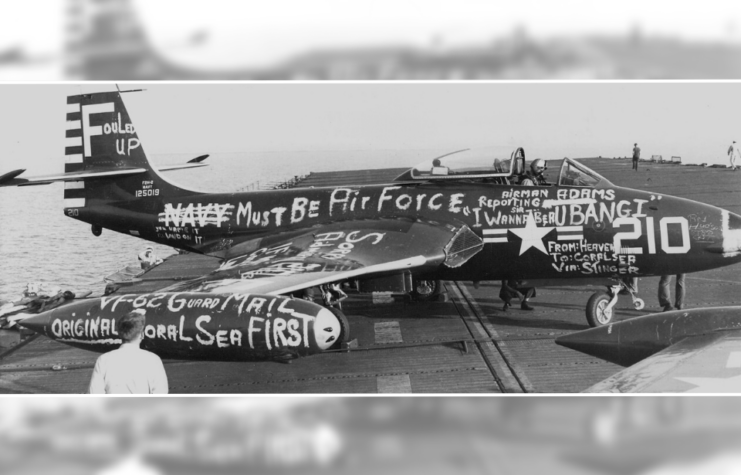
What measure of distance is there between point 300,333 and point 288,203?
4141 mm

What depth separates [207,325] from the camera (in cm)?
747

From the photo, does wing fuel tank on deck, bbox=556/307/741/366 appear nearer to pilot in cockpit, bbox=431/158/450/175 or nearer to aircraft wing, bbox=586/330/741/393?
aircraft wing, bbox=586/330/741/393

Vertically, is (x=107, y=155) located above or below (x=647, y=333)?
above

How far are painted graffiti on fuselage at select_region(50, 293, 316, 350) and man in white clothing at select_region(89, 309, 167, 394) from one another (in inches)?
81.0

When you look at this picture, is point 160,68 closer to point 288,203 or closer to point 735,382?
point 288,203

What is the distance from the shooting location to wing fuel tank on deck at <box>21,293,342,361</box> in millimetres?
7184

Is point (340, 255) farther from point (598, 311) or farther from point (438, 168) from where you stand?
point (598, 311)

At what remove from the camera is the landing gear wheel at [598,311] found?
372 inches

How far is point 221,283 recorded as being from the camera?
8.57 metres

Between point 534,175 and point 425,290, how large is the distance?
274 cm

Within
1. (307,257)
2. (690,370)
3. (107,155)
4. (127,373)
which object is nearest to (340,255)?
(307,257)

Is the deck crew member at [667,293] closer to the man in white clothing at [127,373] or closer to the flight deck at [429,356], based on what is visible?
the flight deck at [429,356]

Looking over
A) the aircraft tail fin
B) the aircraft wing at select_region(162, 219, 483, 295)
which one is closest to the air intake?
the aircraft wing at select_region(162, 219, 483, 295)

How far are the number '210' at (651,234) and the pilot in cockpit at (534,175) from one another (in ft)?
4.26
